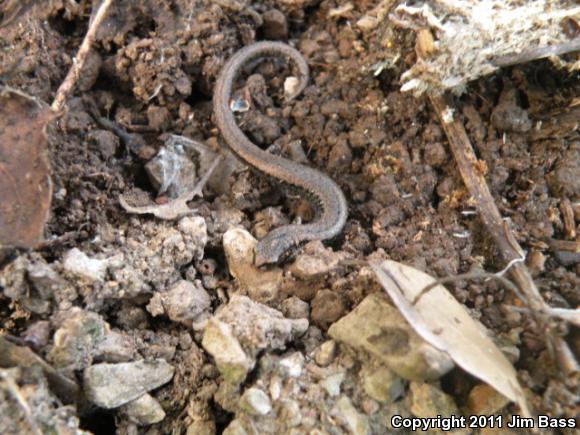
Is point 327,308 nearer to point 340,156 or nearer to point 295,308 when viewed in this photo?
point 295,308

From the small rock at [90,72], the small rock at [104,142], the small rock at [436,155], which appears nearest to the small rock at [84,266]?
the small rock at [104,142]

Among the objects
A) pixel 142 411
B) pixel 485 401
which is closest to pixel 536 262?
pixel 485 401

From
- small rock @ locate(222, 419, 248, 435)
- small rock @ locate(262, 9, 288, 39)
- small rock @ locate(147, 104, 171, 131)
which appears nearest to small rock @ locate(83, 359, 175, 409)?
small rock @ locate(222, 419, 248, 435)

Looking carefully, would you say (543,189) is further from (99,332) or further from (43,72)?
(43,72)

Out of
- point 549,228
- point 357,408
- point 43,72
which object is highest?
point 43,72

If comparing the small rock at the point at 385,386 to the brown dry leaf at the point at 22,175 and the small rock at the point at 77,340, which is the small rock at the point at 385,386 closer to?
the small rock at the point at 77,340

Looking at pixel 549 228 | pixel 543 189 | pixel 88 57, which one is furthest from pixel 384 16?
pixel 88 57
